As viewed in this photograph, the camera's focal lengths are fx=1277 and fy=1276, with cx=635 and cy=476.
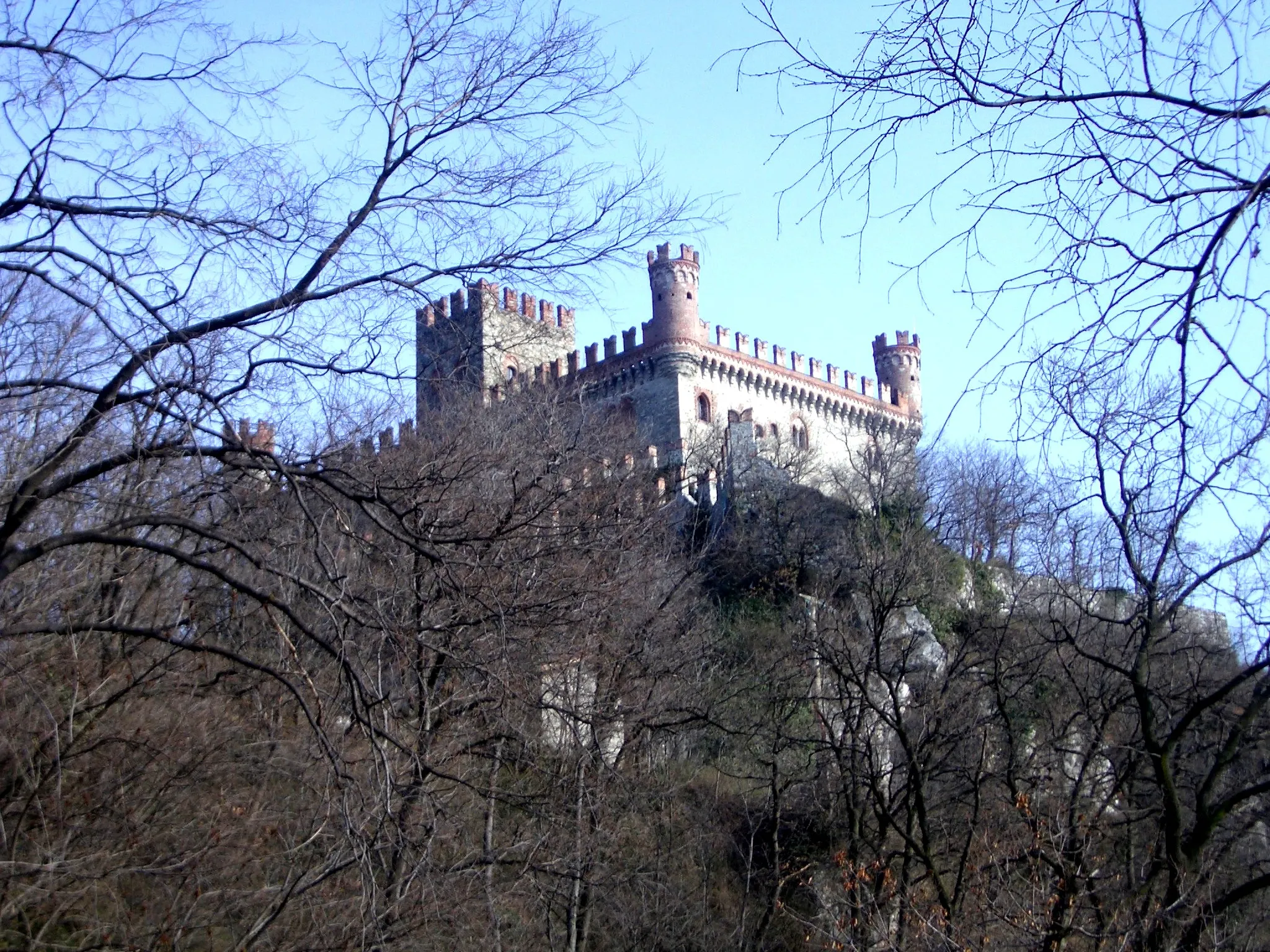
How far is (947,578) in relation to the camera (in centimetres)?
2639

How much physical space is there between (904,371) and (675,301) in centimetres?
1103

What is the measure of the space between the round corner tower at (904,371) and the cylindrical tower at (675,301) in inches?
376

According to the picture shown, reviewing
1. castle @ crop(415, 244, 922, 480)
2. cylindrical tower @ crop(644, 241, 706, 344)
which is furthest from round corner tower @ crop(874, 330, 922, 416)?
cylindrical tower @ crop(644, 241, 706, 344)

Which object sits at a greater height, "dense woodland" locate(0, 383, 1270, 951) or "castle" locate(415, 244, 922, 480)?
"castle" locate(415, 244, 922, 480)

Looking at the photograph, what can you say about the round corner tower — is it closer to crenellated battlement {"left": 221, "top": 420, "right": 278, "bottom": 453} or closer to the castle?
the castle

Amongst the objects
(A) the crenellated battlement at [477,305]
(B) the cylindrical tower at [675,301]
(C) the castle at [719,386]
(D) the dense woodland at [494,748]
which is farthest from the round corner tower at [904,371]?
(A) the crenellated battlement at [477,305]

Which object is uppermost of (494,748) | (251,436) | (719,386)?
(719,386)

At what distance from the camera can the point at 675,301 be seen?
40.1 metres

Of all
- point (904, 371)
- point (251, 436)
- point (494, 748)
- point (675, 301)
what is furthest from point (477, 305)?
point (904, 371)

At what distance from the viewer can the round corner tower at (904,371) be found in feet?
153

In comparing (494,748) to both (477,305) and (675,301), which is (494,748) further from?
(675,301)

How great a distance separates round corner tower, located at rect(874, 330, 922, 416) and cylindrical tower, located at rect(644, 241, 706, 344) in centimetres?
955

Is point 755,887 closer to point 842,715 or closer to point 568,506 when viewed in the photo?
point 842,715

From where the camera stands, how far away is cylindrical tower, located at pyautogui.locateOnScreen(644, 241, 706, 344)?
1553 inches
